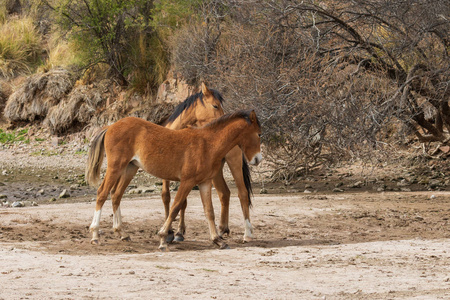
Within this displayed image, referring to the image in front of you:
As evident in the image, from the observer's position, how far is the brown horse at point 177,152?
7109 millimetres

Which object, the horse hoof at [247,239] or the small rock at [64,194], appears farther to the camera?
the small rock at [64,194]

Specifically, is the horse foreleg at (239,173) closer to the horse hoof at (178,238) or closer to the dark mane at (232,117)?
the dark mane at (232,117)

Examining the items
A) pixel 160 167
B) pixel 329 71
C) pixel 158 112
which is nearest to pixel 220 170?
pixel 160 167

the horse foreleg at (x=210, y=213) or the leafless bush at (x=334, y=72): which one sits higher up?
the leafless bush at (x=334, y=72)

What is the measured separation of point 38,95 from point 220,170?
56.5 ft

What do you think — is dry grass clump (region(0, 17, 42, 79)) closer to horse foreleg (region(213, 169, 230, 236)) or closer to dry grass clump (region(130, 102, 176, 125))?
dry grass clump (region(130, 102, 176, 125))

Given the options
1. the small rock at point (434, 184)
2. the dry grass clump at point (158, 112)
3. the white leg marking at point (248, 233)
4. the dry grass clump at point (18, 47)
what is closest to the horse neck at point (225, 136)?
the white leg marking at point (248, 233)

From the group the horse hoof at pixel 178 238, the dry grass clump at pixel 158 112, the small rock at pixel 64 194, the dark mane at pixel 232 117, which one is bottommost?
the small rock at pixel 64 194

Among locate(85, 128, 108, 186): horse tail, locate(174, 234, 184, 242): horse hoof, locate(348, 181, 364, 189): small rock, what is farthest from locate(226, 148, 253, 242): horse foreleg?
locate(348, 181, 364, 189): small rock

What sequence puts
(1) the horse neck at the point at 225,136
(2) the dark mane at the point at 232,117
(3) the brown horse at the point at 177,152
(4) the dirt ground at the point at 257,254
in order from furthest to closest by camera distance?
1. (2) the dark mane at the point at 232,117
2. (1) the horse neck at the point at 225,136
3. (3) the brown horse at the point at 177,152
4. (4) the dirt ground at the point at 257,254

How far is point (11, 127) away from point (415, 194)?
1683 cm

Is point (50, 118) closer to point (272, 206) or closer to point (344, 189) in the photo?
point (344, 189)

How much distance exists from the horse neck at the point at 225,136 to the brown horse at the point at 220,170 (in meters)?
0.68

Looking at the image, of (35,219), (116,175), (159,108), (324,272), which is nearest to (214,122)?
(116,175)
